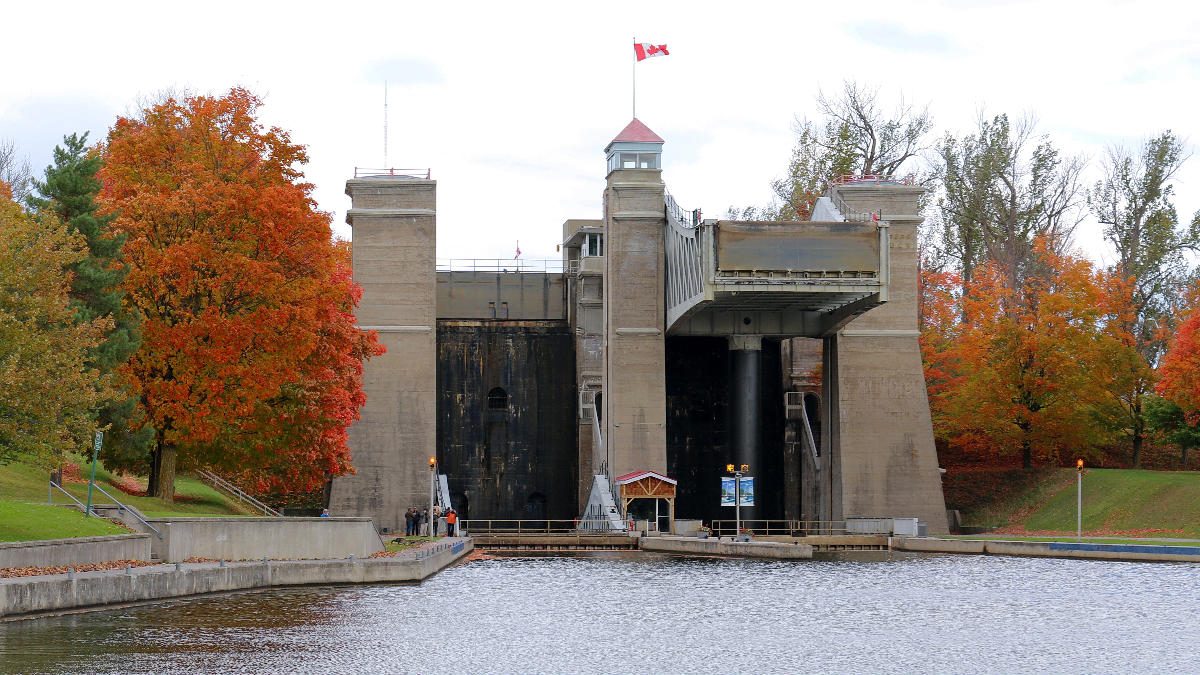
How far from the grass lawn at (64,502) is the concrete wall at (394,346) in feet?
21.5

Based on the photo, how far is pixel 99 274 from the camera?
35375 millimetres

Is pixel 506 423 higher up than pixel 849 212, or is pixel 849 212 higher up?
pixel 849 212

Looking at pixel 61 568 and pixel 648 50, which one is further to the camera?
pixel 648 50

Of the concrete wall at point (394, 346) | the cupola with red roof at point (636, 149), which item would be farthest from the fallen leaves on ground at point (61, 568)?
the cupola with red roof at point (636, 149)

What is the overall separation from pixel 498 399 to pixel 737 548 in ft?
67.6

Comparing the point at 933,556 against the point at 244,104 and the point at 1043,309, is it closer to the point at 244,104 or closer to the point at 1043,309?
the point at 1043,309

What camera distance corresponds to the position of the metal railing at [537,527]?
182 ft

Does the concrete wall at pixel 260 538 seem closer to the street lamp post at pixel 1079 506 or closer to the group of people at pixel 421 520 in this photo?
the group of people at pixel 421 520

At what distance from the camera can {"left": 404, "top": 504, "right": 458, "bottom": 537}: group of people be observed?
52.9 meters

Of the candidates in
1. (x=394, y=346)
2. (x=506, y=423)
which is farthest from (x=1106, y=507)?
(x=394, y=346)

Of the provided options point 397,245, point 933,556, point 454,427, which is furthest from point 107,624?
point 454,427

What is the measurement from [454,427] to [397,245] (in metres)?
9.46

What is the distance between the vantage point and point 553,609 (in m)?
29.8

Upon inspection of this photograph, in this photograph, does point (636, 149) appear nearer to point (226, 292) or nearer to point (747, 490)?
point (747, 490)
